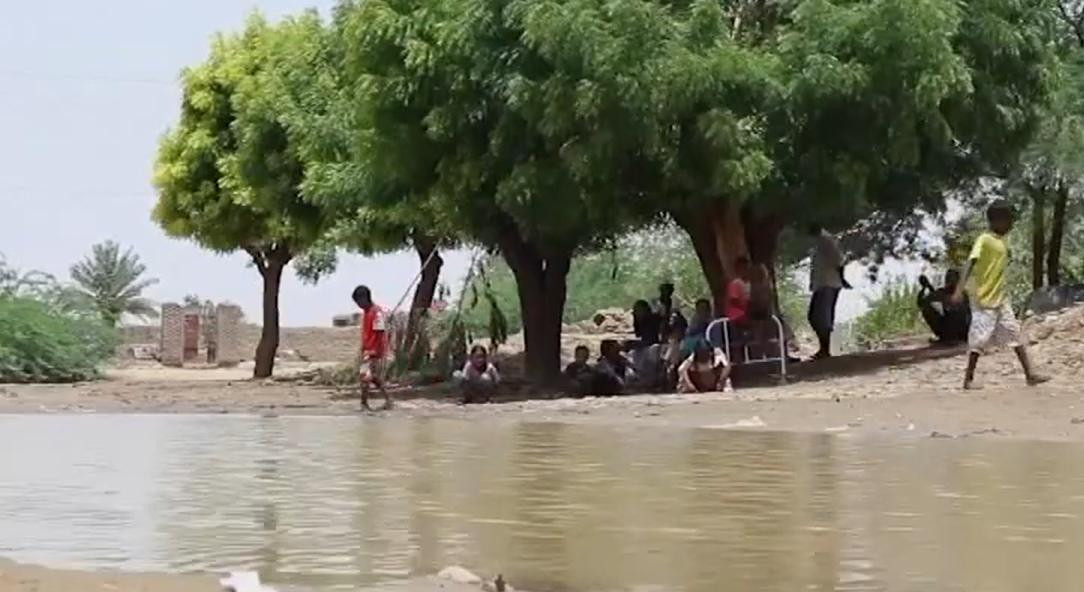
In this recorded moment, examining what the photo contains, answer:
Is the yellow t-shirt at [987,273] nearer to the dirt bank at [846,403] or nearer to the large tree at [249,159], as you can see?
the dirt bank at [846,403]

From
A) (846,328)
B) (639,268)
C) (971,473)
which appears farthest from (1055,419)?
(639,268)

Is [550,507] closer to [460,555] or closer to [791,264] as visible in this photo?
[460,555]

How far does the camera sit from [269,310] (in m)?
41.3

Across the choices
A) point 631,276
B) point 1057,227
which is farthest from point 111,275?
point 1057,227

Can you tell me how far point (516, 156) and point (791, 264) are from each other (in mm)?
22440

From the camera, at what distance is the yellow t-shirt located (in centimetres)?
1767

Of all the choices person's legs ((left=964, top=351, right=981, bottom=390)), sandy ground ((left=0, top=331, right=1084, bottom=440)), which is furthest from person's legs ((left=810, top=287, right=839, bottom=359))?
person's legs ((left=964, top=351, right=981, bottom=390))

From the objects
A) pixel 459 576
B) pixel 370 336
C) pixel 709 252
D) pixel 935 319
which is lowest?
pixel 459 576

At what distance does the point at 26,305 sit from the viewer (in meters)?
35.5

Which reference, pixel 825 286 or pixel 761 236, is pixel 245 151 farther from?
pixel 825 286

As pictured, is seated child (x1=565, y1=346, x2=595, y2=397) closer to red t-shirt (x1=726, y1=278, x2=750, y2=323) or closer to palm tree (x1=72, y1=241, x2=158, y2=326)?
red t-shirt (x1=726, y1=278, x2=750, y2=323)

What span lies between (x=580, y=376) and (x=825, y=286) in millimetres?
3422

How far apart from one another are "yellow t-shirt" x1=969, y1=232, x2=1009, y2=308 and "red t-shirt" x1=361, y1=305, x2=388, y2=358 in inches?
263

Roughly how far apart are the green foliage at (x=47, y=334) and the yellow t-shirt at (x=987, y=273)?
2037 centimetres
